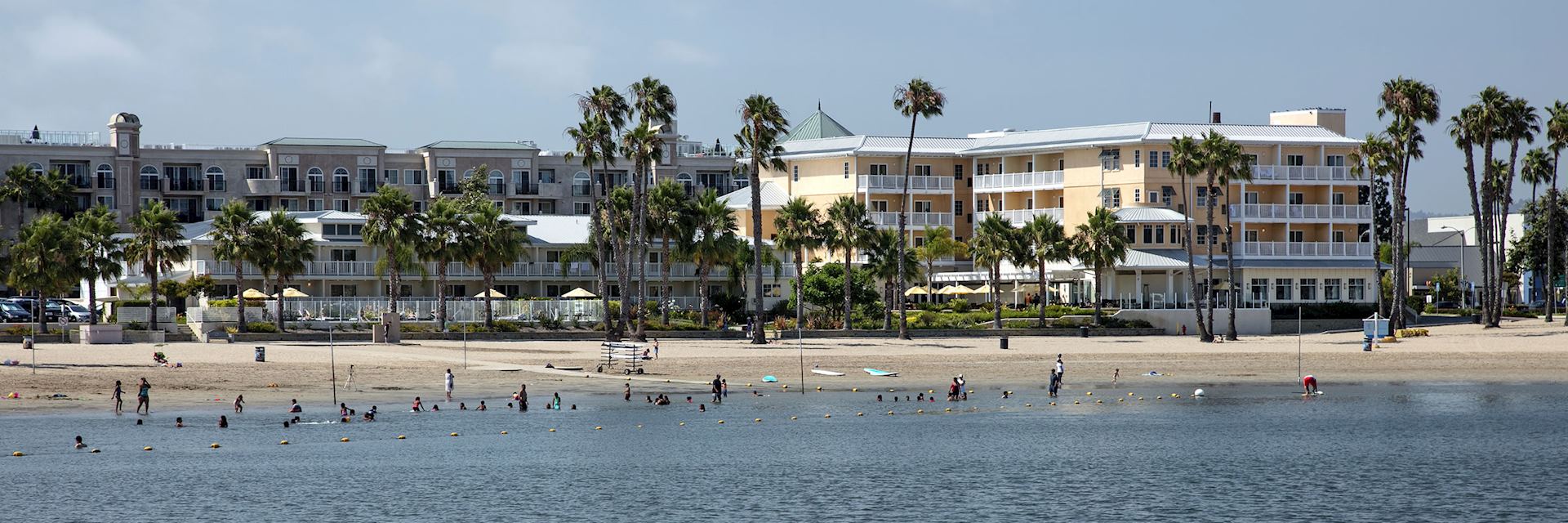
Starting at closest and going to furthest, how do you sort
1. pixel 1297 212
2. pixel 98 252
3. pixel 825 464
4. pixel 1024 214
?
pixel 825 464 → pixel 98 252 → pixel 1297 212 → pixel 1024 214

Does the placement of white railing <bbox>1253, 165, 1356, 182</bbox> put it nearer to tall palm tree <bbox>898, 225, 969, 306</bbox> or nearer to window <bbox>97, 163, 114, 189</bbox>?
tall palm tree <bbox>898, 225, 969, 306</bbox>

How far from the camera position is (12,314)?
8825 centimetres

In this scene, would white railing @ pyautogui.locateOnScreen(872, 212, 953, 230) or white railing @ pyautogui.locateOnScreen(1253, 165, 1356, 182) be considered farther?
white railing @ pyautogui.locateOnScreen(872, 212, 953, 230)

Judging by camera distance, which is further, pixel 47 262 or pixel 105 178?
pixel 105 178

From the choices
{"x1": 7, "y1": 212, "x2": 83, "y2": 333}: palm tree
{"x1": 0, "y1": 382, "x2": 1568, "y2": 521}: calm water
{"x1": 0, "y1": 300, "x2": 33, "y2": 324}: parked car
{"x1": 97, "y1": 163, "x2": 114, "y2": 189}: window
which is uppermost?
{"x1": 97, "y1": 163, "x2": 114, "y2": 189}: window

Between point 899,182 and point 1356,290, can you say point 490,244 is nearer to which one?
point 899,182

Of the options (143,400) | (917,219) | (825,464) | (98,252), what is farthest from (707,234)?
(825,464)

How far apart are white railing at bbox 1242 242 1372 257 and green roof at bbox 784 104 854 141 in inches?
1710

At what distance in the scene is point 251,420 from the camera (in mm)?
49125

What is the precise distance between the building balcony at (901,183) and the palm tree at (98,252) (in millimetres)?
46974

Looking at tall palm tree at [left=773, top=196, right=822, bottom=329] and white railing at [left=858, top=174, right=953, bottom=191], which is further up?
white railing at [left=858, top=174, right=953, bottom=191]

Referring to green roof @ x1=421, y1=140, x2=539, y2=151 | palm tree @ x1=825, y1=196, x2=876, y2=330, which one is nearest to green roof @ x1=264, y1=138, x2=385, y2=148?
green roof @ x1=421, y1=140, x2=539, y2=151

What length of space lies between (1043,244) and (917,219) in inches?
937

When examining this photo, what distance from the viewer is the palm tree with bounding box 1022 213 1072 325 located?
8525 cm
